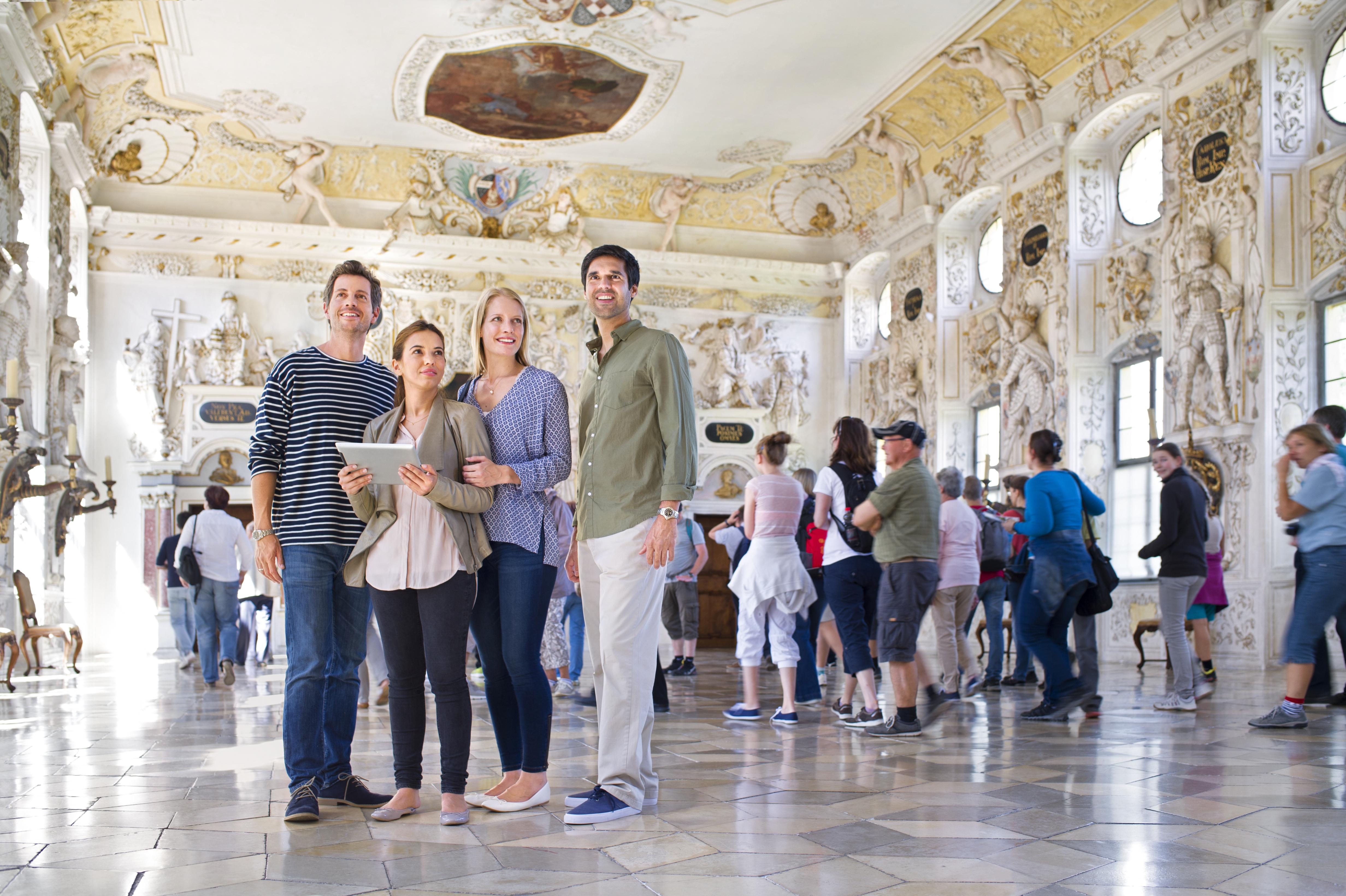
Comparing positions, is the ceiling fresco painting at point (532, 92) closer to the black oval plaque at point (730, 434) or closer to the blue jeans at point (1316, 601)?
the black oval plaque at point (730, 434)

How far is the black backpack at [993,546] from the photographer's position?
8.19 metres

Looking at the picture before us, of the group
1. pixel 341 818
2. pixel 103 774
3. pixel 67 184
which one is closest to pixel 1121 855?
pixel 341 818

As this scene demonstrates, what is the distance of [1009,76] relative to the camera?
1352 cm

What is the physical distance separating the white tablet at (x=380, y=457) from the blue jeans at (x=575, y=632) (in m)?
4.87

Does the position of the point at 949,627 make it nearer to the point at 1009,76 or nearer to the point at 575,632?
the point at 575,632

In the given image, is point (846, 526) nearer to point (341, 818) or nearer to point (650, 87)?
point (341, 818)

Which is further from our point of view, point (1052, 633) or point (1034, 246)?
point (1034, 246)

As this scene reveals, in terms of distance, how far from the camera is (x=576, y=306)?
700 inches

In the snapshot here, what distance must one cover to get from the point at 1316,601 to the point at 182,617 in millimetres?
9602

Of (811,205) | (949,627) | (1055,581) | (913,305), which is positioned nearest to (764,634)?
(949,627)

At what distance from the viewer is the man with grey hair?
6.72 metres

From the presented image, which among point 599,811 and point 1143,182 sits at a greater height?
point 1143,182

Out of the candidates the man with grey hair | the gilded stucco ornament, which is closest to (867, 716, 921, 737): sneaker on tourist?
the man with grey hair

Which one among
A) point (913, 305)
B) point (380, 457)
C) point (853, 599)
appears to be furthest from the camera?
point (913, 305)
